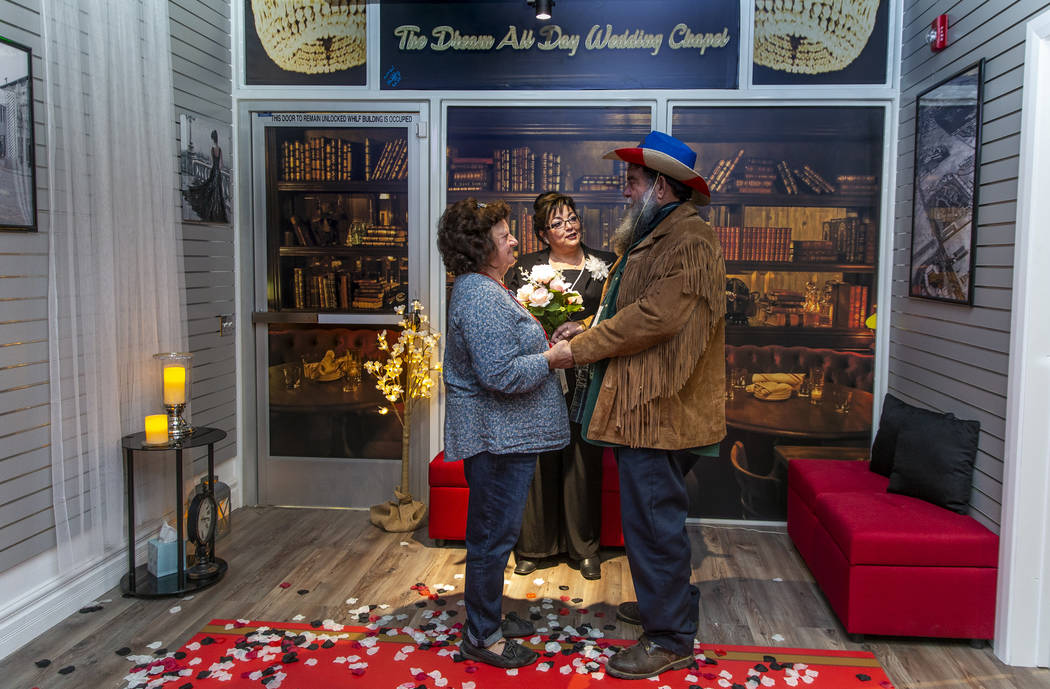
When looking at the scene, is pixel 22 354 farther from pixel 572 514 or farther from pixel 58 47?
pixel 572 514

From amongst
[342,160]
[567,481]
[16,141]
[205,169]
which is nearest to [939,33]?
[567,481]

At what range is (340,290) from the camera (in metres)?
4.63

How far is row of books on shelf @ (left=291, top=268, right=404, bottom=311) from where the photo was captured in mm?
4625

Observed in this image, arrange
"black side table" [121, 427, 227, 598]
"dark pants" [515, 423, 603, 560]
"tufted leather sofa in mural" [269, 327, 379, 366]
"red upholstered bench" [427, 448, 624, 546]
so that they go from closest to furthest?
"black side table" [121, 427, 227, 598] → "dark pants" [515, 423, 603, 560] → "red upholstered bench" [427, 448, 624, 546] → "tufted leather sofa in mural" [269, 327, 379, 366]

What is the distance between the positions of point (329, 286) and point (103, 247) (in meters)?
1.54

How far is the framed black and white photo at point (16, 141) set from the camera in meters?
2.83

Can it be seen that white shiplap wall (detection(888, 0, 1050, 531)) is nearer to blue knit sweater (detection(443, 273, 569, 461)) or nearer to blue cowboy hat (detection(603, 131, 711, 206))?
blue cowboy hat (detection(603, 131, 711, 206))

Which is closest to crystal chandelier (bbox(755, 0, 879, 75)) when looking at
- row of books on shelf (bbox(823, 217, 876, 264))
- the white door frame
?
row of books on shelf (bbox(823, 217, 876, 264))

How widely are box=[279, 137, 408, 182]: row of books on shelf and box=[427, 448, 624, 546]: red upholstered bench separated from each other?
63.4 inches

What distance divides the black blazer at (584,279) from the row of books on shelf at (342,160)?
3.44 ft

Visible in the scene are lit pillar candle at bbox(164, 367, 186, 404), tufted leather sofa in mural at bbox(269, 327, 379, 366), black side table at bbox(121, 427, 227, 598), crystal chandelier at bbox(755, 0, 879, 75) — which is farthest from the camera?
tufted leather sofa in mural at bbox(269, 327, 379, 366)

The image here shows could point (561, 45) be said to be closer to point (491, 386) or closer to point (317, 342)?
point (317, 342)

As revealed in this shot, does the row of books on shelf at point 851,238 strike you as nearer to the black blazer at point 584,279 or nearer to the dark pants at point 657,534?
the black blazer at point 584,279

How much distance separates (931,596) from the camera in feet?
9.88
